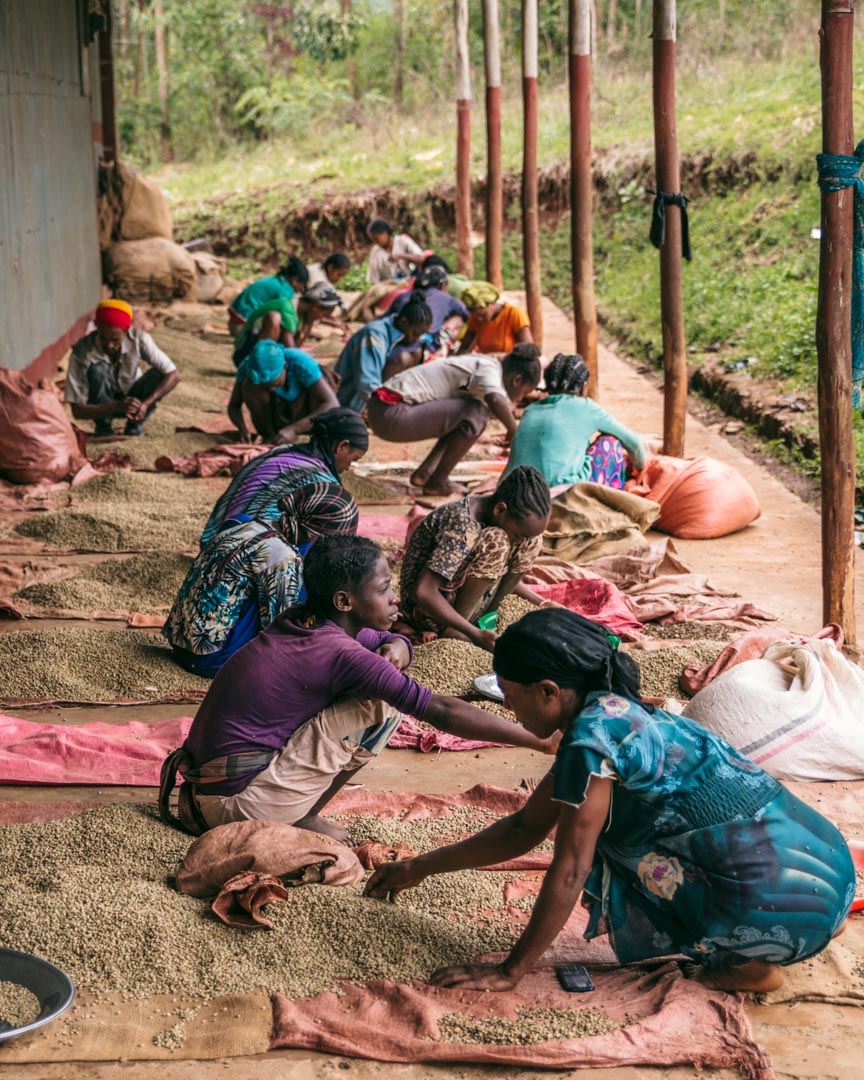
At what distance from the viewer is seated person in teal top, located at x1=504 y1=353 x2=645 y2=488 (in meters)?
5.11

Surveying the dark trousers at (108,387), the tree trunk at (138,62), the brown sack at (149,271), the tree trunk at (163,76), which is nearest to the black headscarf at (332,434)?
the dark trousers at (108,387)

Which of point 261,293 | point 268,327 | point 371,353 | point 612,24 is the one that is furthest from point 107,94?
point 612,24

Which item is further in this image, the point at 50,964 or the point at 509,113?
the point at 509,113

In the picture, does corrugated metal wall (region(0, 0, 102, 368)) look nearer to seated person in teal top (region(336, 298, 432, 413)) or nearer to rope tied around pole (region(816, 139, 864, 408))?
seated person in teal top (region(336, 298, 432, 413))

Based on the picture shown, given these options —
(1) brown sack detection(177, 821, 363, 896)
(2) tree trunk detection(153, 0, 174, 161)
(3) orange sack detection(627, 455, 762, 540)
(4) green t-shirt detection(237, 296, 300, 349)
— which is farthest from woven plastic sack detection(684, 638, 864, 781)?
(2) tree trunk detection(153, 0, 174, 161)

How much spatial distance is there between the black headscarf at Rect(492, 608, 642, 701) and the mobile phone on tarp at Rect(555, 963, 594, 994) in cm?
56

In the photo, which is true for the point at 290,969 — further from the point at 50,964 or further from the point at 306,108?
the point at 306,108

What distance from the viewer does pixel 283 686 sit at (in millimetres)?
2648

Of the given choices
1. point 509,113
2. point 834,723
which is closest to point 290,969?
point 834,723

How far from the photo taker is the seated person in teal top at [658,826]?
2092mm

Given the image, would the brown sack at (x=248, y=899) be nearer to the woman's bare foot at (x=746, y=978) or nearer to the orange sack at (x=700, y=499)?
the woman's bare foot at (x=746, y=978)

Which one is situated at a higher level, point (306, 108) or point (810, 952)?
point (306, 108)

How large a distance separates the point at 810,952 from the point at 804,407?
5778mm

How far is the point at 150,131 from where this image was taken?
816 inches
